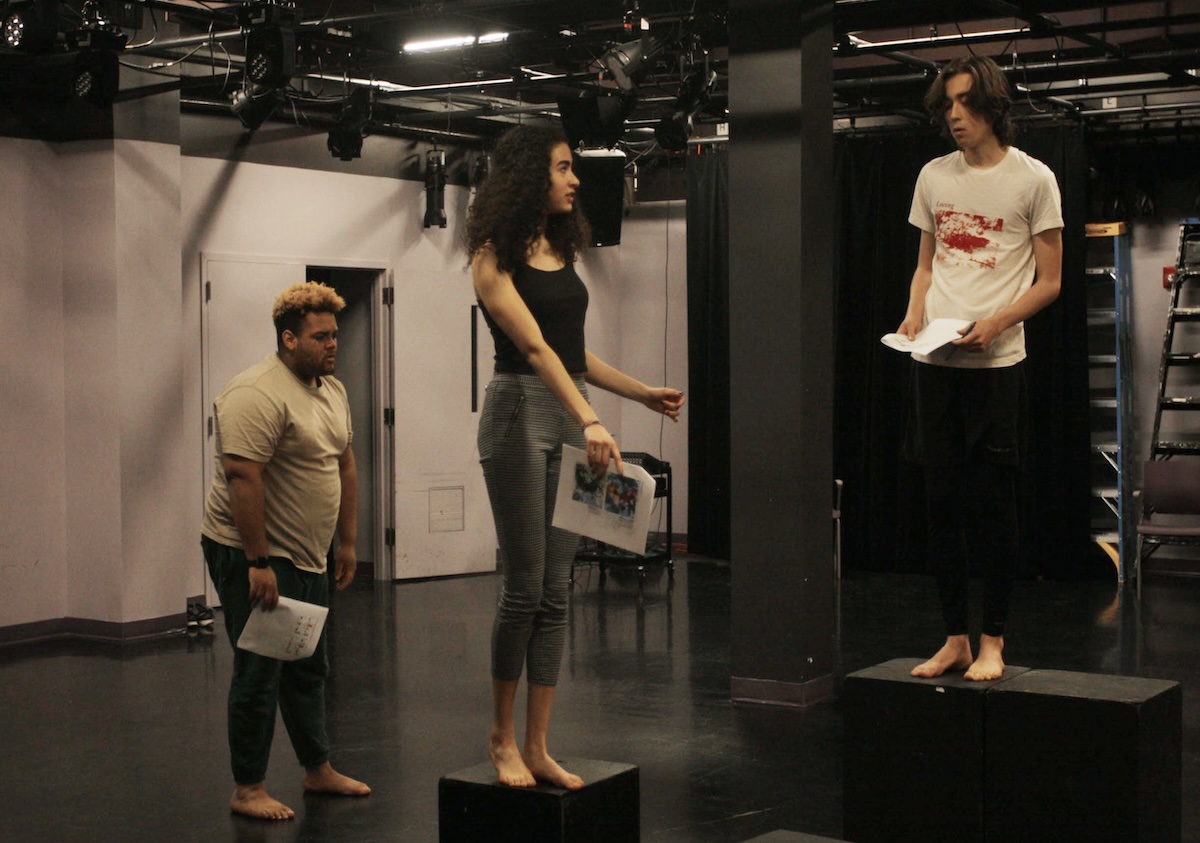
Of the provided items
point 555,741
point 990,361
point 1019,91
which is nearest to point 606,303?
point 1019,91

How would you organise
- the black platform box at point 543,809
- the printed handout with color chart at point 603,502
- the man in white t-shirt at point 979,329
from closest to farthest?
the printed handout with color chart at point 603,502, the black platform box at point 543,809, the man in white t-shirt at point 979,329

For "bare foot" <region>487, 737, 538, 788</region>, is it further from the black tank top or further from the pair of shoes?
the pair of shoes

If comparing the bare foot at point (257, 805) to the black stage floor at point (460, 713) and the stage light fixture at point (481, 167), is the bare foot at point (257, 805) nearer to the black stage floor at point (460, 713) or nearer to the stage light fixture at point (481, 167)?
the black stage floor at point (460, 713)

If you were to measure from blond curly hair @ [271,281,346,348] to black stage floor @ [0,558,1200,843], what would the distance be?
4.77 ft

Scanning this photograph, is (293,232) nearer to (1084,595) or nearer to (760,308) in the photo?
(760,308)

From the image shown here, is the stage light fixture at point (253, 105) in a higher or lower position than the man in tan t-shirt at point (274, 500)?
higher

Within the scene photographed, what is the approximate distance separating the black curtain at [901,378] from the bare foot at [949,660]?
603 centimetres

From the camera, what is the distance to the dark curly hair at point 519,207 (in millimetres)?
3389

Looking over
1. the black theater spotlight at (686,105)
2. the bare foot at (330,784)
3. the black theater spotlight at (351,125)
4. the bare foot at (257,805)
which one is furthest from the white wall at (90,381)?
the bare foot at (257,805)

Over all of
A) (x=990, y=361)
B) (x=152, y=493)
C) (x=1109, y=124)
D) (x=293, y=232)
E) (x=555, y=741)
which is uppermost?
(x=1109, y=124)

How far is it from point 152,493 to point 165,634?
737 millimetres

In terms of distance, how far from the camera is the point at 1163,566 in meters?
9.89

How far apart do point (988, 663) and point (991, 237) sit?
3.60ft

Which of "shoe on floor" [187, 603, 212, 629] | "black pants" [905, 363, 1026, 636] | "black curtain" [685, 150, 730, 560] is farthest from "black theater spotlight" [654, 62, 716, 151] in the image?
"black pants" [905, 363, 1026, 636]
